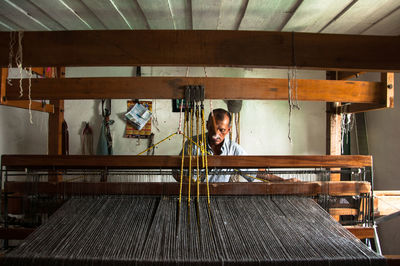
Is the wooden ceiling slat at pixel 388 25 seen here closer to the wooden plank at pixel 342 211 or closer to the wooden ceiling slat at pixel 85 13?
the wooden plank at pixel 342 211

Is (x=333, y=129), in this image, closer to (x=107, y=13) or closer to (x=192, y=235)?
(x=192, y=235)

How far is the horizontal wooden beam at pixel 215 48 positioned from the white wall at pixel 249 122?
9.08 ft

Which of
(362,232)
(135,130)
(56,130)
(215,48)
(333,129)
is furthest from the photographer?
(135,130)

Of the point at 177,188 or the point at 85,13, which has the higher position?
the point at 85,13

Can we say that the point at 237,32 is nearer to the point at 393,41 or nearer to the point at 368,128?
the point at 393,41

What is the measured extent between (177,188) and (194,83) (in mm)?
594

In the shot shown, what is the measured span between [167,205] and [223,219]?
32 cm

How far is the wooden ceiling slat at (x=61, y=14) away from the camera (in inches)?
80.7

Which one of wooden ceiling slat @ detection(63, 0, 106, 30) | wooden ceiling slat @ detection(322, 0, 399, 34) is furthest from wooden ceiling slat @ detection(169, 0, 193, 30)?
wooden ceiling slat @ detection(322, 0, 399, 34)

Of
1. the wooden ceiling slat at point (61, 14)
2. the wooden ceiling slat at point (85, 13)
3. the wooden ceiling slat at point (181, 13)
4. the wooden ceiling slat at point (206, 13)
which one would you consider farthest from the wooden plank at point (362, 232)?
the wooden ceiling slat at point (61, 14)

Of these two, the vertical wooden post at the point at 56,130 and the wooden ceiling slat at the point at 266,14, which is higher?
the wooden ceiling slat at the point at 266,14

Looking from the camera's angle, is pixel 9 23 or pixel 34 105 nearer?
pixel 34 105

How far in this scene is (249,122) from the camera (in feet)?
12.9

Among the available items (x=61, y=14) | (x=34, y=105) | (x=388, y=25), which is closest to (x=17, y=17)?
(x=61, y=14)
